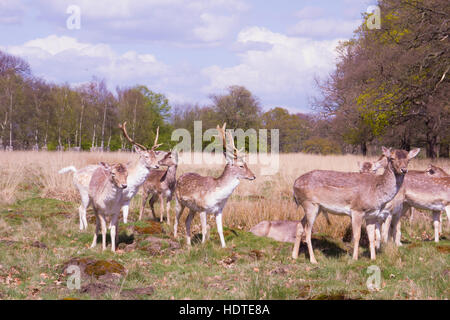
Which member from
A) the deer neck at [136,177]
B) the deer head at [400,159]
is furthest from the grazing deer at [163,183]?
the deer head at [400,159]

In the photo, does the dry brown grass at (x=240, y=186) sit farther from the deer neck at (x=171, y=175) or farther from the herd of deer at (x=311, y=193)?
the deer neck at (x=171, y=175)

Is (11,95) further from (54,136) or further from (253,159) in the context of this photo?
(253,159)

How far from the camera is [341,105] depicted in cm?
3462

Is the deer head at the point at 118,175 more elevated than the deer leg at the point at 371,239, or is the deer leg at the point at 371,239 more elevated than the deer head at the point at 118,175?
the deer head at the point at 118,175

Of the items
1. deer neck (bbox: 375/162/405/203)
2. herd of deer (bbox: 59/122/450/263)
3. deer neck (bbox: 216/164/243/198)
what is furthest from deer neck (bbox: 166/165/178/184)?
deer neck (bbox: 375/162/405/203)

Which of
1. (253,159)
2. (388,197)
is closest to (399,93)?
(253,159)

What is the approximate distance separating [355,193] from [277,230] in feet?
7.50

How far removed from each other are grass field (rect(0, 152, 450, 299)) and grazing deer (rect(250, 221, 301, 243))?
0.30 meters

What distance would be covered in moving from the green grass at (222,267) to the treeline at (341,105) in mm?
10209

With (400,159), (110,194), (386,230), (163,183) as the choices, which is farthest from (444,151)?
(110,194)

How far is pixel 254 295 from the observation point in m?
5.84

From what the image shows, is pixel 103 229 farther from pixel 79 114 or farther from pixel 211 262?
pixel 79 114

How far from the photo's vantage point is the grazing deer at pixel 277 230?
9672 millimetres
